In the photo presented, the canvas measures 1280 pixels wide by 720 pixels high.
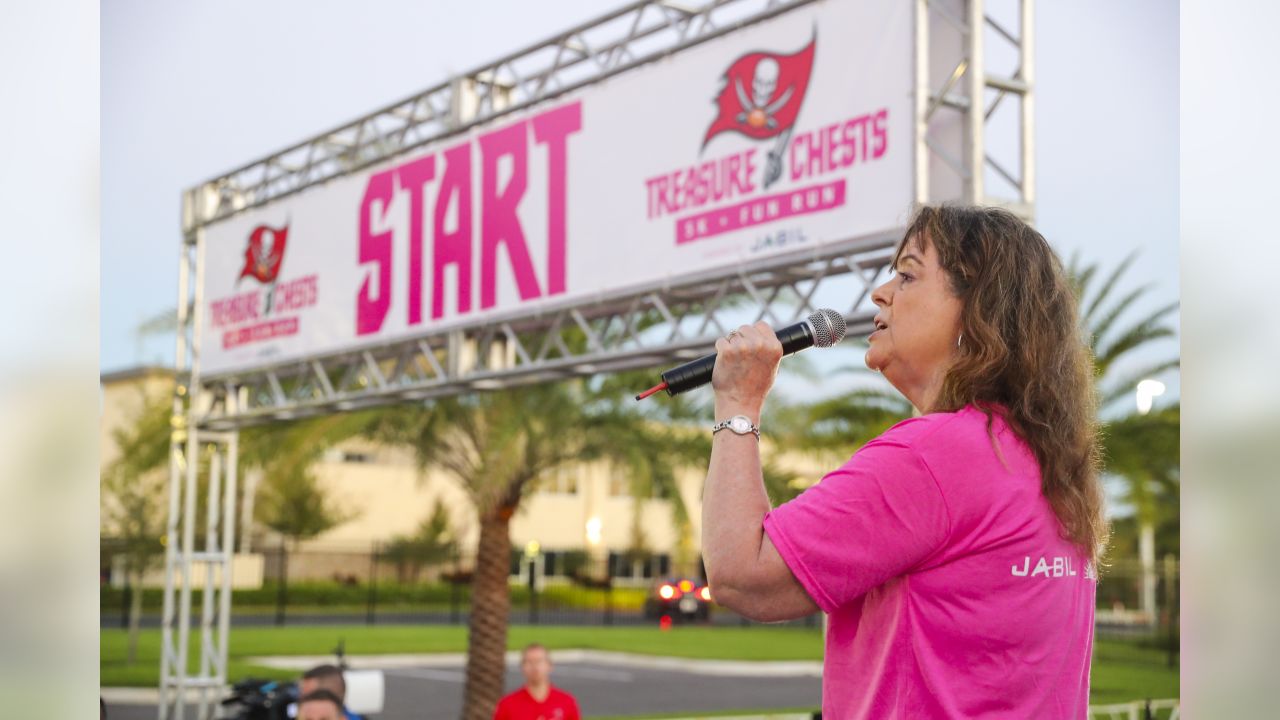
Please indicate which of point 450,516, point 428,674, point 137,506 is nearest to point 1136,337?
point 428,674

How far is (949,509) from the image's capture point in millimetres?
1684

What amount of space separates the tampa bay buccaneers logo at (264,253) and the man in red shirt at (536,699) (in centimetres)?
404

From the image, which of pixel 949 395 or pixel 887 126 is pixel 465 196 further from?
pixel 949 395

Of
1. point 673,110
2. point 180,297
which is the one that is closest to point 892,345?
point 673,110

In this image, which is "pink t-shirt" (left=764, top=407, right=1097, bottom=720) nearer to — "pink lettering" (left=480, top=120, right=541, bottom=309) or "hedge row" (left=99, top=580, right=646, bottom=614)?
"pink lettering" (left=480, top=120, right=541, bottom=309)

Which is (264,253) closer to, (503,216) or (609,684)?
(503,216)

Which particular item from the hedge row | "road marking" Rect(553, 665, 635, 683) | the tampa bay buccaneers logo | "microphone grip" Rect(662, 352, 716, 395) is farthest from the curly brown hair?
the hedge row

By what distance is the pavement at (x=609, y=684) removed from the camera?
61.6 ft

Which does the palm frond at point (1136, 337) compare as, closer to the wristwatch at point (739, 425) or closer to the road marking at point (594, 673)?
the road marking at point (594, 673)

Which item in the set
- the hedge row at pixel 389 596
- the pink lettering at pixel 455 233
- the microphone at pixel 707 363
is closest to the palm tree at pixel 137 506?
the hedge row at pixel 389 596

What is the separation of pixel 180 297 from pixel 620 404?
4677 mm

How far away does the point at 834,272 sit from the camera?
7484 mm

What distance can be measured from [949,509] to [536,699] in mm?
8858

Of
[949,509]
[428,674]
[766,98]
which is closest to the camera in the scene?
[949,509]
